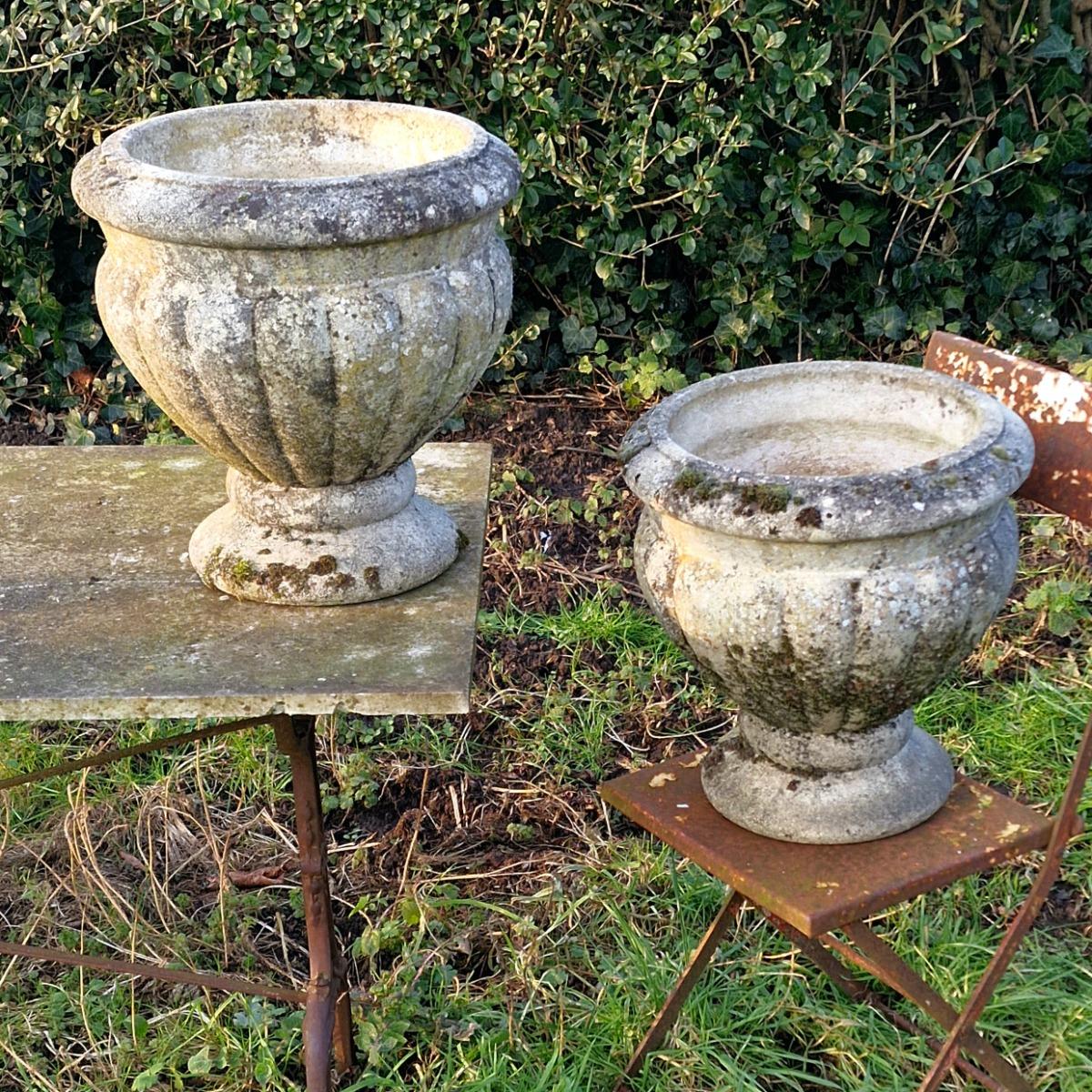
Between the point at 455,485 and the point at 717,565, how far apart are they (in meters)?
0.94

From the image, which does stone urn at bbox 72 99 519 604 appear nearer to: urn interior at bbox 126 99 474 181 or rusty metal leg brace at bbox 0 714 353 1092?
urn interior at bbox 126 99 474 181

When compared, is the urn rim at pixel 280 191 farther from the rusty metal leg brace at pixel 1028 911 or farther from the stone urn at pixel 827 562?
the rusty metal leg brace at pixel 1028 911

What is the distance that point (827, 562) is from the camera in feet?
6.35

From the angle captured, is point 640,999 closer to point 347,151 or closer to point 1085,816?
point 1085,816

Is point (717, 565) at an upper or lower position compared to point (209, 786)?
upper

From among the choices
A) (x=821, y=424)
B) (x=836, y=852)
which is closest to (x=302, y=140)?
(x=821, y=424)

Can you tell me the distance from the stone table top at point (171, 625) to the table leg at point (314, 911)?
0.70 feet

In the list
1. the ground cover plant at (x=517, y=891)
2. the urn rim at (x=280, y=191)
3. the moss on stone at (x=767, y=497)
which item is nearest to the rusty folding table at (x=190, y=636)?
the ground cover plant at (x=517, y=891)

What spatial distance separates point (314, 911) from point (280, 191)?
1.24 m

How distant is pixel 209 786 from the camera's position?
3.59m

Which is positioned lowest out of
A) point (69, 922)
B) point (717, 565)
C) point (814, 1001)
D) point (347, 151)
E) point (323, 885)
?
point (69, 922)

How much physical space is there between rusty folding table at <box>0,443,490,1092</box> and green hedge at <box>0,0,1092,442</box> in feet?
5.78

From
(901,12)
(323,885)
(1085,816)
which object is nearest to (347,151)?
(323,885)

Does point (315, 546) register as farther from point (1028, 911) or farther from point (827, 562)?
point (1028, 911)
